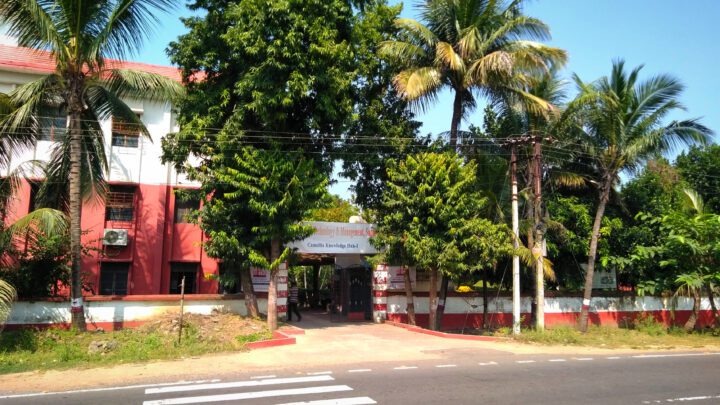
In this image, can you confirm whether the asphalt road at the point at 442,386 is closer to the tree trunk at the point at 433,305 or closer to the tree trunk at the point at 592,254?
the tree trunk at the point at 433,305

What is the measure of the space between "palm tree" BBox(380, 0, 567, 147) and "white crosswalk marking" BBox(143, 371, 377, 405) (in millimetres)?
10741

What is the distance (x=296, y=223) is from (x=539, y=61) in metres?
9.85

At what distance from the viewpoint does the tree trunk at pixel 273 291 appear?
16.4 metres

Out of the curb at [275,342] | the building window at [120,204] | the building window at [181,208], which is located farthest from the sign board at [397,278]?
the building window at [120,204]

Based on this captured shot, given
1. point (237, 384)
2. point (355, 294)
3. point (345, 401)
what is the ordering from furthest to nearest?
point (355, 294)
point (237, 384)
point (345, 401)

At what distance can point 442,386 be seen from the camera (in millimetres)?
9367

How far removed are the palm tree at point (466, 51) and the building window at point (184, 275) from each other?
38.8 ft

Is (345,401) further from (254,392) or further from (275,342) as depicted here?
(275,342)

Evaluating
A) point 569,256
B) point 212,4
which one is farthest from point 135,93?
point 569,256

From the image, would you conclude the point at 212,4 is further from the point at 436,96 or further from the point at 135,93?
the point at 436,96

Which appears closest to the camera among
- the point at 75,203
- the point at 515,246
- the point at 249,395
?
the point at 249,395

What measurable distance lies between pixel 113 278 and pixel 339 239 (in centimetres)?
970

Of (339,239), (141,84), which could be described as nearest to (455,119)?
(339,239)

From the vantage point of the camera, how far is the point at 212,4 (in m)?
17.3
